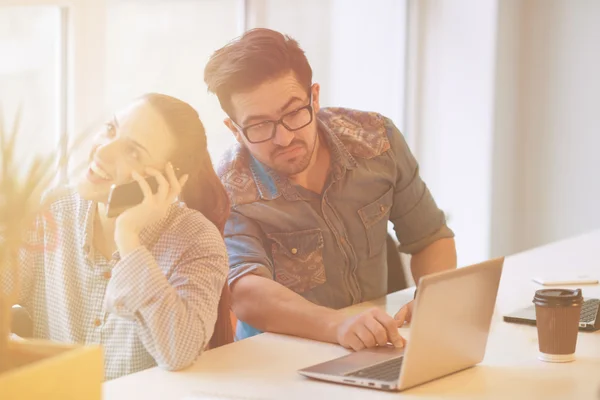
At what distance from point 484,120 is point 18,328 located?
3073 millimetres

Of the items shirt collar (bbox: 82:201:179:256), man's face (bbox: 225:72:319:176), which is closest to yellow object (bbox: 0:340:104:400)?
shirt collar (bbox: 82:201:179:256)

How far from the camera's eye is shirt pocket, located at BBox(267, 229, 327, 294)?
2105 millimetres

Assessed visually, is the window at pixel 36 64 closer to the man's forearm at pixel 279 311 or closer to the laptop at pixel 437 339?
the man's forearm at pixel 279 311

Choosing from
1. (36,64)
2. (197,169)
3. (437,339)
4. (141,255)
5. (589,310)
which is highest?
(36,64)

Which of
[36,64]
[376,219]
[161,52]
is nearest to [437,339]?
[376,219]

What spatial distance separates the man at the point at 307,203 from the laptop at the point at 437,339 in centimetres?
15

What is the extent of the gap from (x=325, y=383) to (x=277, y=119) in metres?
0.69

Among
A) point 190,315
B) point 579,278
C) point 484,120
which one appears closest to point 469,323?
point 190,315

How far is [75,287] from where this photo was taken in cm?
168

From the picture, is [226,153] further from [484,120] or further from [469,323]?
[484,120]

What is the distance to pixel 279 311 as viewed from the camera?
179 cm

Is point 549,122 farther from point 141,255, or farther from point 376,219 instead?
point 141,255

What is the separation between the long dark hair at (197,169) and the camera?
5.22 feet

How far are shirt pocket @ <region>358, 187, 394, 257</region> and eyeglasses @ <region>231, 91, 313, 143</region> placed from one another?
339 millimetres
